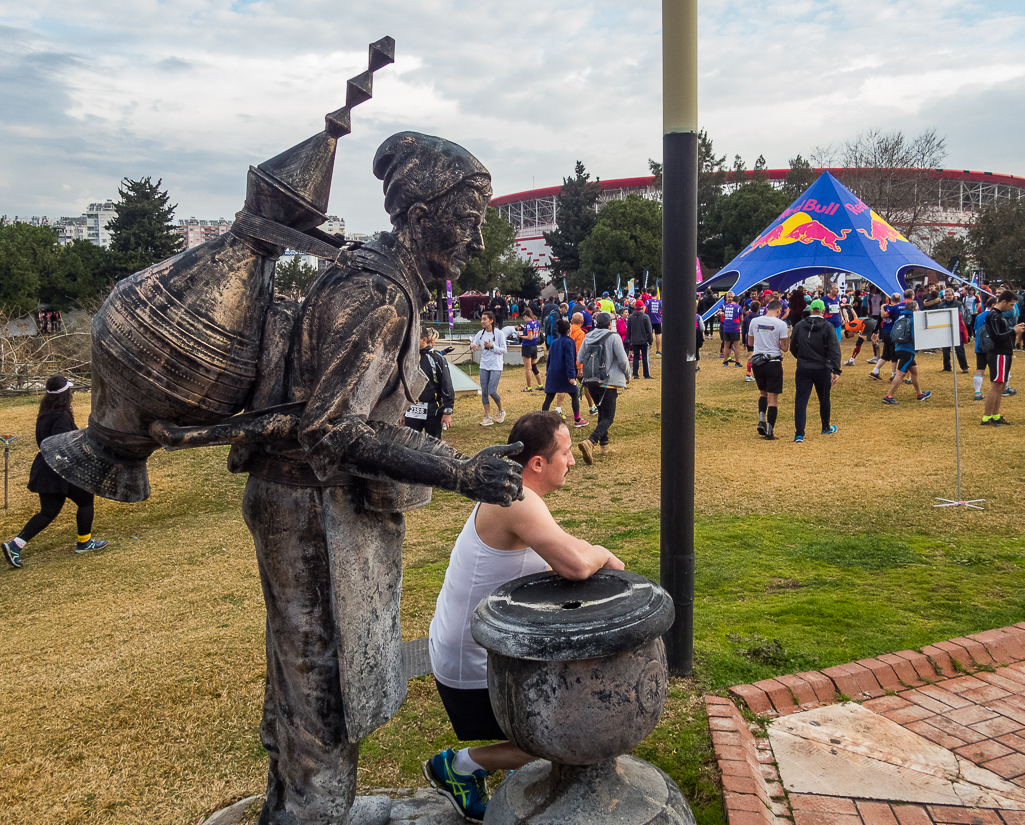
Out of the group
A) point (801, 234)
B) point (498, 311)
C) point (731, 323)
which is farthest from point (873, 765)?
point (498, 311)

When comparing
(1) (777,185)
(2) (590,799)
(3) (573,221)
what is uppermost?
(1) (777,185)

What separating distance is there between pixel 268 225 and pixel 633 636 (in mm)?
1590

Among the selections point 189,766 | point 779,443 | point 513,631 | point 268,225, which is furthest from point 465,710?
point 779,443

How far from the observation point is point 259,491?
2.15 m

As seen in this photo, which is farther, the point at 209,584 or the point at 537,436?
the point at 209,584

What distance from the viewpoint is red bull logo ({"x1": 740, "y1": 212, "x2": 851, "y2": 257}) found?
550 inches

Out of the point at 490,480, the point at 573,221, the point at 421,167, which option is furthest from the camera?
the point at 573,221

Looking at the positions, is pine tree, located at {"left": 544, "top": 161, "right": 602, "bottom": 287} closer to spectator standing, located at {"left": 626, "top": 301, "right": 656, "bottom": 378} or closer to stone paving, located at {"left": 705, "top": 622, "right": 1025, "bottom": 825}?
spectator standing, located at {"left": 626, "top": 301, "right": 656, "bottom": 378}

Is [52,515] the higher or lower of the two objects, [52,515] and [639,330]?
the lower

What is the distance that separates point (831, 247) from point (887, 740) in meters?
12.6

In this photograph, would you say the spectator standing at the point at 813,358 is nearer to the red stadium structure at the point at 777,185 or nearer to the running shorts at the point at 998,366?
the running shorts at the point at 998,366

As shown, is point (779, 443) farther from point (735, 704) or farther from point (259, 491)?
point (259, 491)

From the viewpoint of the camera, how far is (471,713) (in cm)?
277

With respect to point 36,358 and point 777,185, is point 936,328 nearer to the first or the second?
point 36,358
